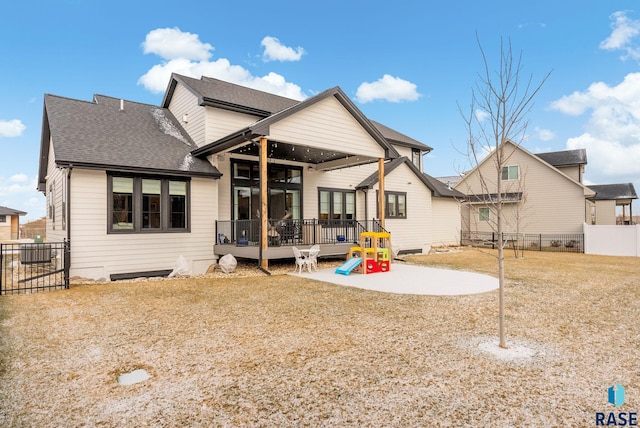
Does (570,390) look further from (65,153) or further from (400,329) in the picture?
(65,153)

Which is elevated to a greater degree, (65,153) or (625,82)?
(625,82)

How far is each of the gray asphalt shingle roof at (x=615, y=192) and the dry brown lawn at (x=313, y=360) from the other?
28637 mm

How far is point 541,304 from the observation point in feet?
24.0

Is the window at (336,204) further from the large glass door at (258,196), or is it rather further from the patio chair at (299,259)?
the patio chair at (299,259)

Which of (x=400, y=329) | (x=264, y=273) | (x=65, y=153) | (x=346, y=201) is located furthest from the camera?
(x=346, y=201)

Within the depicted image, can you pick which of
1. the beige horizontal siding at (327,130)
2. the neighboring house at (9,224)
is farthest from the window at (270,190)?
the neighboring house at (9,224)

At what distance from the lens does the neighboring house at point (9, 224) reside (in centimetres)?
3288

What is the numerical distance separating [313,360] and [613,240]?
2246 cm

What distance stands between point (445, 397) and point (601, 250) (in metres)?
22.2

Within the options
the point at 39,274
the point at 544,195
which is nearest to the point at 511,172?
the point at 544,195

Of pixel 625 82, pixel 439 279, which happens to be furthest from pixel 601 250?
pixel 439 279

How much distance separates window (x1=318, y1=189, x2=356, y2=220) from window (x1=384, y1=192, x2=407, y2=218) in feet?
6.12

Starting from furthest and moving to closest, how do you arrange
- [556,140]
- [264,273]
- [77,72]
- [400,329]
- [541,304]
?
1. [556,140]
2. [77,72]
3. [264,273]
4. [541,304]
5. [400,329]

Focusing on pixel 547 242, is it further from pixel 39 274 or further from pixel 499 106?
pixel 39 274
